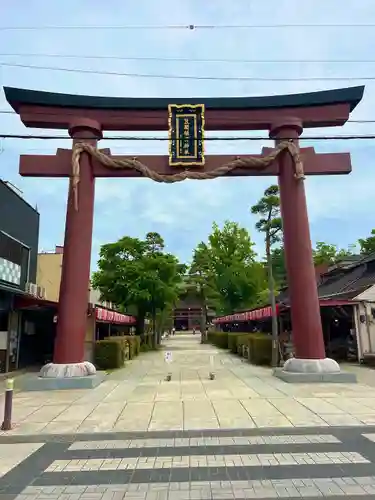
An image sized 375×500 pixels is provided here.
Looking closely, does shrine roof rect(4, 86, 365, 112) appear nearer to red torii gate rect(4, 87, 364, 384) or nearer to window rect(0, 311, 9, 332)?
red torii gate rect(4, 87, 364, 384)

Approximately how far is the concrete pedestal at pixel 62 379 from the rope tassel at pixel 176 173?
17.6 ft

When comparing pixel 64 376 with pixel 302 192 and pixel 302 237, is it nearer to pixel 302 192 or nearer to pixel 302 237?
pixel 302 237

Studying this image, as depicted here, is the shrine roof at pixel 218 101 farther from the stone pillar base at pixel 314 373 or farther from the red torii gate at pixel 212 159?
the stone pillar base at pixel 314 373

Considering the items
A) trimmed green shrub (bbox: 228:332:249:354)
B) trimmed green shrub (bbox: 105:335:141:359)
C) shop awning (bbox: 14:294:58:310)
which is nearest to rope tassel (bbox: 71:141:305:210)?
shop awning (bbox: 14:294:58:310)

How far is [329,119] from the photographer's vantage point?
15133 mm

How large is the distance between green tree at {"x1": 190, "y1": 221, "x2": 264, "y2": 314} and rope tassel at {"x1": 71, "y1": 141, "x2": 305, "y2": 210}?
943 inches

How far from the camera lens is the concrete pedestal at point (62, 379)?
41.5 ft

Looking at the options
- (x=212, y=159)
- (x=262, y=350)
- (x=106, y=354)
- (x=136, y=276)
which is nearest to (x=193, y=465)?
(x=212, y=159)

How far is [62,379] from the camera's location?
12797 millimetres

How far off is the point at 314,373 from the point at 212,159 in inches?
318

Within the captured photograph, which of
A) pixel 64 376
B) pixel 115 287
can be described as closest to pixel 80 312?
pixel 64 376

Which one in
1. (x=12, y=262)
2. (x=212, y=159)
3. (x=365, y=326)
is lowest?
(x=365, y=326)

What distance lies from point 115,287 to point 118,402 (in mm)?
20487

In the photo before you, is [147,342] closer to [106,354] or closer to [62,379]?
[106,354]
